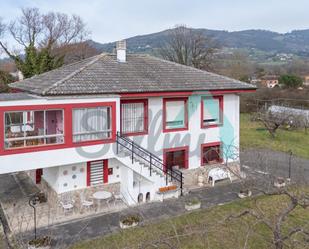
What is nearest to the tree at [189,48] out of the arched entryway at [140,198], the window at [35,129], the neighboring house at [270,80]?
the neighboring house at [270,80]

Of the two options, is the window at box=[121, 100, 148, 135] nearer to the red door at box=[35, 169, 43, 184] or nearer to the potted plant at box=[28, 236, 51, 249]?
the red door at box=[35, 169, 43, 184]

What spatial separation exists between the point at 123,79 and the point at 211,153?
716 centimetres

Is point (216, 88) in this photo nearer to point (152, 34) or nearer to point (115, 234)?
point (115, 234)

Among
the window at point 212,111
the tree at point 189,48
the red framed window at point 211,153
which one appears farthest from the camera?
the tree at point 189,48

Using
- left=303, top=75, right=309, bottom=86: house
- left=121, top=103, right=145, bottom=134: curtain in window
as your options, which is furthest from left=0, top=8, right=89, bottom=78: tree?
left=303, top=75, right=309, bottom=86: house

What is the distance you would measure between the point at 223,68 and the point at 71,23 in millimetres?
28875

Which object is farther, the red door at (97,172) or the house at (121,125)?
the red door at (97,172)

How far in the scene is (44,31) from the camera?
55.0m

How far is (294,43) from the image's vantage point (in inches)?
5768

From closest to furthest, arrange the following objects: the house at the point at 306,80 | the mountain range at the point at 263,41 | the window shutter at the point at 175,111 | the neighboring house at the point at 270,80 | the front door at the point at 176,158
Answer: the window shutter at the point at 175,111, the front door at the point at 176,158, the house at the point at 306,80, the neighboring house at the point at 270,80, the mountain range at the point at 263,41

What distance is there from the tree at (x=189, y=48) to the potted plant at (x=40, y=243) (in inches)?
1749

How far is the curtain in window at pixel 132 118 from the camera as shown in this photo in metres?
16.7

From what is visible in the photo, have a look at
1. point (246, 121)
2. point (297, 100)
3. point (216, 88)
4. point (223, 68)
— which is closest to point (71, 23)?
point (223, 68)

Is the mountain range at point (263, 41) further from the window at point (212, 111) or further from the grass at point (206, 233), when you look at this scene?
the grass at point (206, 233)
